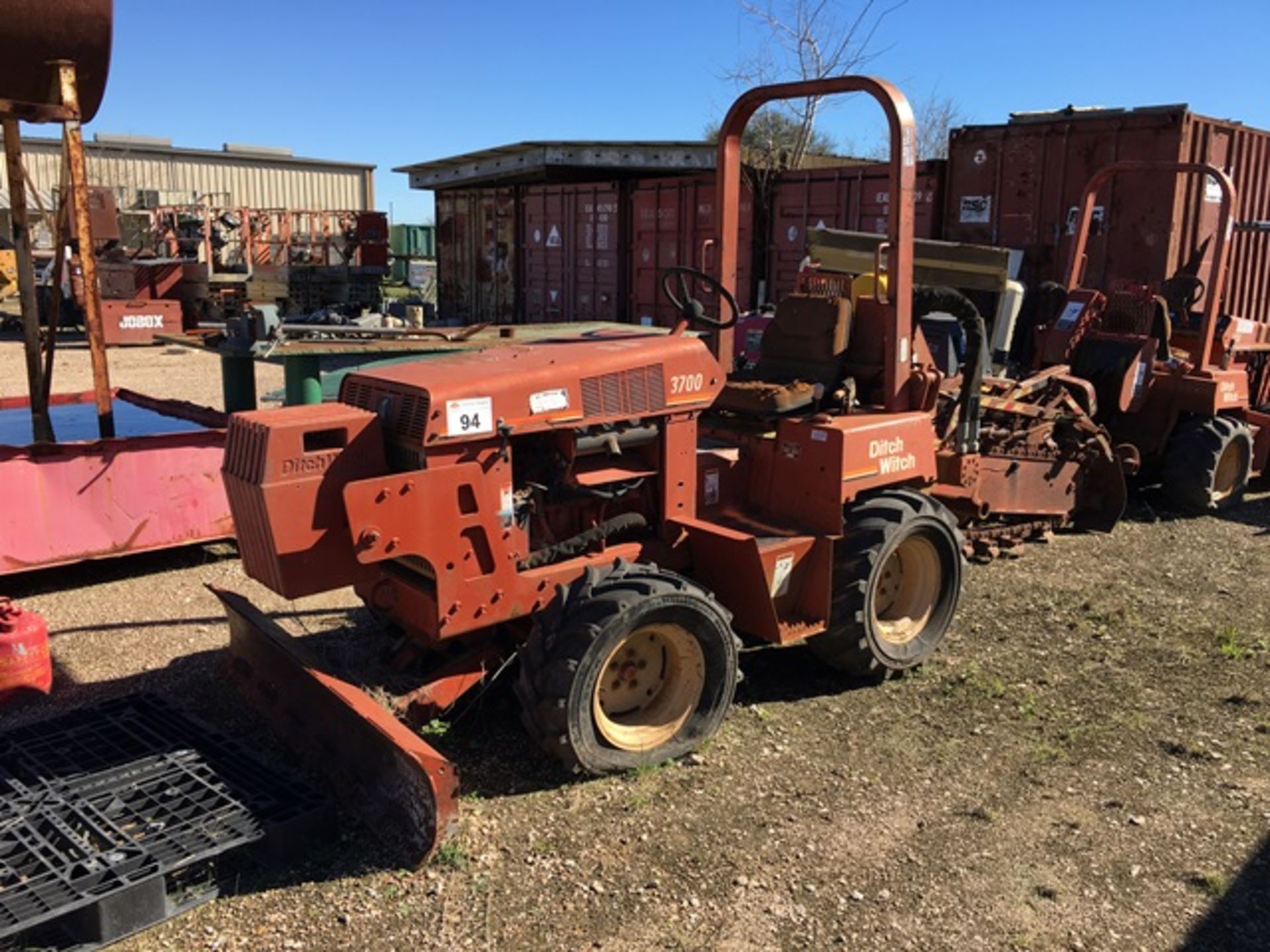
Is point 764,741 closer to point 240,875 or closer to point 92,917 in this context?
Result: point 240,875

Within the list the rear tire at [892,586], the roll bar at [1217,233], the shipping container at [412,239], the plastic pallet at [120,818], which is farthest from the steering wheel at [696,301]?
the shipping container at [412,239]

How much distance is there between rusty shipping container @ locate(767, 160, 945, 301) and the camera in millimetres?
12789

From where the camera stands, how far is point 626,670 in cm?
420

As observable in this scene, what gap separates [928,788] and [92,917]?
9.48 ft

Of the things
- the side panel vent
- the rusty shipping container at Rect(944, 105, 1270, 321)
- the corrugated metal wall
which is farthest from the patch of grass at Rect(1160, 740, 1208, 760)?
the corrugated metal wall

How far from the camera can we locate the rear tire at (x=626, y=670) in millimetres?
3830

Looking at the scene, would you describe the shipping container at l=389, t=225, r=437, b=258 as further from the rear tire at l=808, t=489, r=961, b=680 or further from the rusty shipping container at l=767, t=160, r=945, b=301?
the rear tire at l=808, t=489, r=961, b=680

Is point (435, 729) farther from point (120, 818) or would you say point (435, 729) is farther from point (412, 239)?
point (412, 239)

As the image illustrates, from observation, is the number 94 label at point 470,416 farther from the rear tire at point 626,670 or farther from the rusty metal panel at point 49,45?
the rusty metal panel at point 49,45

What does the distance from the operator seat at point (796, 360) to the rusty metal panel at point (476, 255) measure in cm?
1555

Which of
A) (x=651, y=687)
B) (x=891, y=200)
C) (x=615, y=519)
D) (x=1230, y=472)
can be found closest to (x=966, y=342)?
(x=891, y=200)

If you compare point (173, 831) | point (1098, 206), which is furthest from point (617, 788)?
point (1098, 206)

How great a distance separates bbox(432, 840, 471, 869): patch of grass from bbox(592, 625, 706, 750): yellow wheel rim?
0.74 m

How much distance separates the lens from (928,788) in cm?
415
